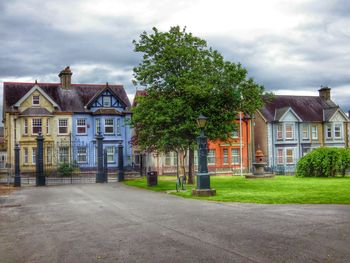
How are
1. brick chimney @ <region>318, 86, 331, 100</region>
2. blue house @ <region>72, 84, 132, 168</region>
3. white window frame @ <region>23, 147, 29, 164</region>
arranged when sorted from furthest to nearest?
brick chimney @ <region>318, 86, 331, 100</region>
blue house @ <region>72, 84, 132, 168</region>
white window frame @ <region>23, 147, 29, 164</region>

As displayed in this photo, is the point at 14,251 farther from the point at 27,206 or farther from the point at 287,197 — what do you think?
the point at 287,197

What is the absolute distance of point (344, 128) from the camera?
186 ft

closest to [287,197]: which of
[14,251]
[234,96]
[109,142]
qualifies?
[234,96]

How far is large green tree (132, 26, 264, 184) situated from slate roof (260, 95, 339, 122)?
27.4 m

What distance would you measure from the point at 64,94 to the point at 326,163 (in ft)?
97.6

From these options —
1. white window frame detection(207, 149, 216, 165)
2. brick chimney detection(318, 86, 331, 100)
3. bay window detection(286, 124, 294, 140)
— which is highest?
brick chimney detection(318, 86, 331, 100)

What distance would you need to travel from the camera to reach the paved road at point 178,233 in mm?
8141

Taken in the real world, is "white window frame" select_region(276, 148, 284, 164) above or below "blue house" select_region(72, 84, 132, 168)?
below

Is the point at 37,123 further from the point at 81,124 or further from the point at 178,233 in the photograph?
the point at 178,233

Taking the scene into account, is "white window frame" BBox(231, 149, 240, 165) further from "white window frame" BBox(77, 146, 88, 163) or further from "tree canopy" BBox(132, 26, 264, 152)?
"tree canopy" BBox(132, 26, 264, 152)

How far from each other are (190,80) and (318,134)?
115ft

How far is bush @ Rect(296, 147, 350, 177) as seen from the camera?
33.9m

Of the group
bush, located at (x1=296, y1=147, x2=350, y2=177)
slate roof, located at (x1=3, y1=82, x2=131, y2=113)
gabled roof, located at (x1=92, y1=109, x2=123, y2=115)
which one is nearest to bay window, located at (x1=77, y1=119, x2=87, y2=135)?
slate roof, located at (x1=3, y1=82, x2=131, y2=113)

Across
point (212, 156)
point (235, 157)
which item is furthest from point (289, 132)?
point (212, 156)
